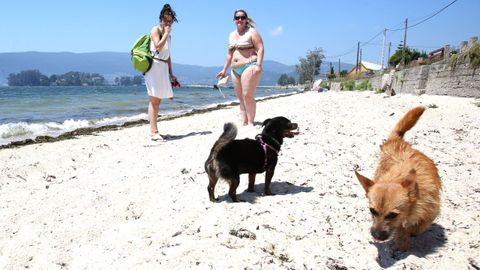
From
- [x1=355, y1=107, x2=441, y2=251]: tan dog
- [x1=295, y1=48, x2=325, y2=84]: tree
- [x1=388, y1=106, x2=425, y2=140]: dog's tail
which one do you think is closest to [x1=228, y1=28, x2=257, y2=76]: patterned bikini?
[x1=388, y1=106, x2=425, y2=140]: dog's tail

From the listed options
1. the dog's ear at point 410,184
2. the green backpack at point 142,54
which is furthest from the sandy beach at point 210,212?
the green backpack at point 142,54

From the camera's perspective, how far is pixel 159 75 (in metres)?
7.64

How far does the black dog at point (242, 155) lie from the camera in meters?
4.11

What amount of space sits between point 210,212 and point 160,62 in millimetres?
4550

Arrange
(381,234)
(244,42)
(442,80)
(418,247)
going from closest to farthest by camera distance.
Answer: (381,234), (418,247), (244,42), (442,80)

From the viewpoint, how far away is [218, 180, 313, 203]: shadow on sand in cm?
442

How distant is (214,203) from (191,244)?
1.01 m

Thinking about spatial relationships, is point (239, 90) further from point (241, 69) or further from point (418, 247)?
point (418, 247)

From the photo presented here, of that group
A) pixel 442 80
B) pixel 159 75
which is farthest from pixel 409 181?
pixel 442 80

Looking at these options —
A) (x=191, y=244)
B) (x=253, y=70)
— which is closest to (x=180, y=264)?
(x=191, y=244)

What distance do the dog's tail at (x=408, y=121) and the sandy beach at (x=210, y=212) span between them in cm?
84

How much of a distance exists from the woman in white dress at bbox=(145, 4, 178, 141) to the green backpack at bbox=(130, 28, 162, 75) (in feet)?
0.27

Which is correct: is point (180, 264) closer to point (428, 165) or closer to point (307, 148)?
point (428, 165)

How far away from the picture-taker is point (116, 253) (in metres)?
3.24
